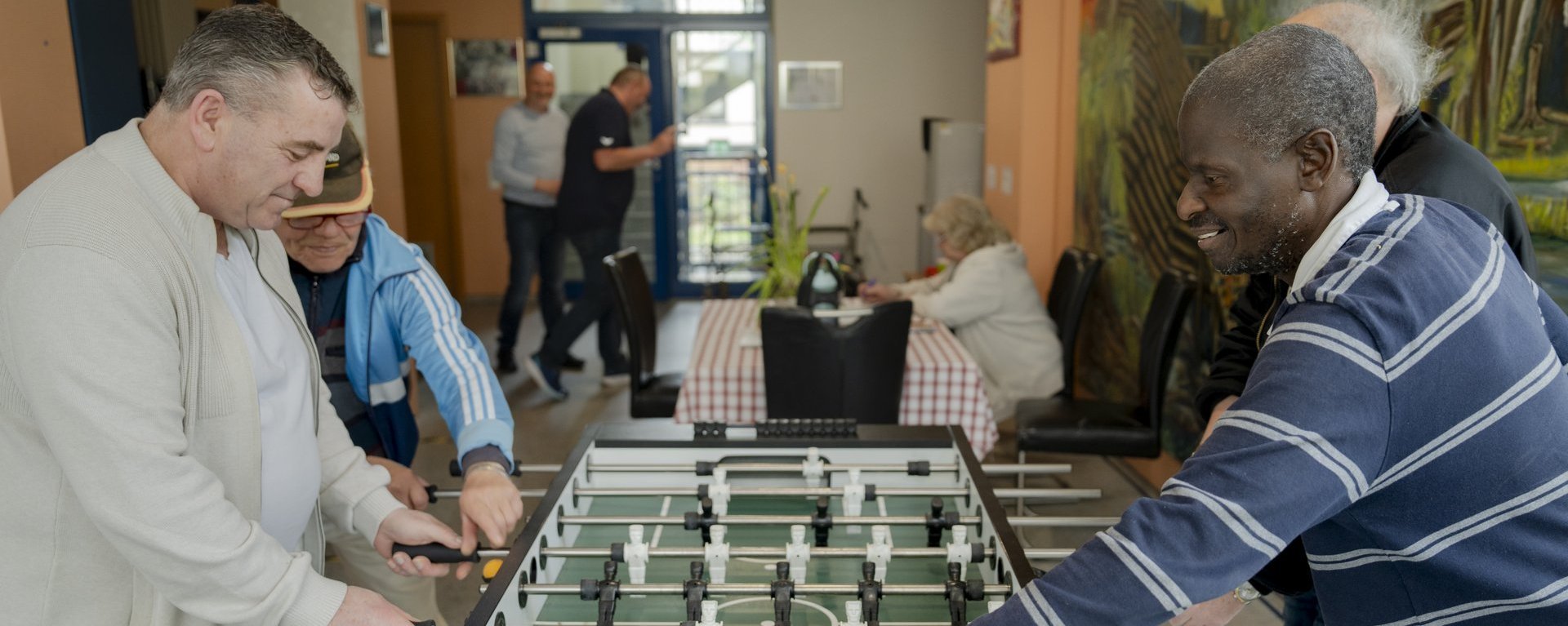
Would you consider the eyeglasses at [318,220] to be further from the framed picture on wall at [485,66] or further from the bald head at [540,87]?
the framed picture on wall at [485,66]

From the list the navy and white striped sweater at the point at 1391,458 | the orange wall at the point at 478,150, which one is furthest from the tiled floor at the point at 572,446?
the navy and white striped sweater at the point at 1391,458

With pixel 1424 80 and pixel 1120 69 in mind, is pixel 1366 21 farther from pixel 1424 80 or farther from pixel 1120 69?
pixel 1120 69

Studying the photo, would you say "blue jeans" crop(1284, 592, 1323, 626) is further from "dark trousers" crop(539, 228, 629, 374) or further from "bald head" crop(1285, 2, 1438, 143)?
"dark trousers" crop(539, 228, 629, 374)

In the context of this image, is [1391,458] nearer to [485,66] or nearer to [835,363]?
[835,363]

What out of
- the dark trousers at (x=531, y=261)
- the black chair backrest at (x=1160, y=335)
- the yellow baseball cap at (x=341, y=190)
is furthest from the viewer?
the dark trousers at (x=531, y=261)

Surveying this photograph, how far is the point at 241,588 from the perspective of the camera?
1.32m

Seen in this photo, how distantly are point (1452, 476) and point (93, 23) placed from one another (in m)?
2.94

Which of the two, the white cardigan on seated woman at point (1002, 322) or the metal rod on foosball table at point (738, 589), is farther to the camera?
the white cardigan on seated woman at point (1002, 322)

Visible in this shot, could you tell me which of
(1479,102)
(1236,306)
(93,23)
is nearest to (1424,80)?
(1236,306)

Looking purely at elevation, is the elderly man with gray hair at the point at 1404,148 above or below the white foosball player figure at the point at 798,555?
above

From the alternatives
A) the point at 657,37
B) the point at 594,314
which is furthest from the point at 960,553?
the point at 657,37

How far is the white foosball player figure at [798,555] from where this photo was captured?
5.42ft

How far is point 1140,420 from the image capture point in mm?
3611

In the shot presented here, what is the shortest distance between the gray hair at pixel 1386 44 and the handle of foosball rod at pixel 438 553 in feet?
5.07
